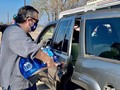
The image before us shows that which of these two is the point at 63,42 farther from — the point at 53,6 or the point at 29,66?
the point at 53,6

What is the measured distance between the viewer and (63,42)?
4734 mm

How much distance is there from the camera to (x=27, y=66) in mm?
3072

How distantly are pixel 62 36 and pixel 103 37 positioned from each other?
132cm

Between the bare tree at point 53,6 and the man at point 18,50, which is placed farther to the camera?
the bare tree at point 53,6

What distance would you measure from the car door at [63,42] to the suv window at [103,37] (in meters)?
0.53

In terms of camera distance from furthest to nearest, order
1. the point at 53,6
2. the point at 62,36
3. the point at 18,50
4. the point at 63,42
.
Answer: the point at 53,6
the point at 62,36
the point at 63,42
the point at 18,50

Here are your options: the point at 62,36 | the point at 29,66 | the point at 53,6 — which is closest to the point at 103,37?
the point at 29,66

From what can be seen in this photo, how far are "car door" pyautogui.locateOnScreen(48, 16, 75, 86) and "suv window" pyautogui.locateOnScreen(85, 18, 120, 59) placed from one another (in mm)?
534

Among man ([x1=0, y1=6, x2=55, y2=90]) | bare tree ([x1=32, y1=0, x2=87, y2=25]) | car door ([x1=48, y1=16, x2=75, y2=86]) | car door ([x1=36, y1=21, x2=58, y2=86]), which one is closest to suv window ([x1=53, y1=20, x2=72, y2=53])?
car door ([x1=48, y1=16, x2=75, y2=86])

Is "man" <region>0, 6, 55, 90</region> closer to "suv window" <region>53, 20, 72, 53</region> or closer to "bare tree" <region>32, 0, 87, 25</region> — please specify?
"suv window" <region>53, 20, 72, 53</region>

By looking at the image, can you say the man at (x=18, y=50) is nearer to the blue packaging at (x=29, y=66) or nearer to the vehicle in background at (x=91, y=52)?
the blue packaging at (x=29, y=66)

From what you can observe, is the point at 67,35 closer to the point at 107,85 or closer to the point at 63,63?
the point at 63,63

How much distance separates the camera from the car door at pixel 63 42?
4.33 meters

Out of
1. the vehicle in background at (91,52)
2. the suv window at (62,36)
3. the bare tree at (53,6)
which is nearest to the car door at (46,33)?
the suv window at (62,36)
